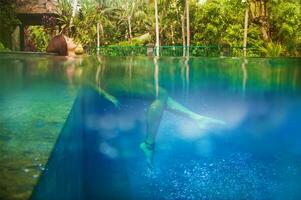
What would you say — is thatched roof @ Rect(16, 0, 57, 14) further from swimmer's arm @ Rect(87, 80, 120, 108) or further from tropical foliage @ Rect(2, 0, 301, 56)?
swimmer's arm @ Rect(87, 80, 120, 108)

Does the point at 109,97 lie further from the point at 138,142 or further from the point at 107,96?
the point at 138,142

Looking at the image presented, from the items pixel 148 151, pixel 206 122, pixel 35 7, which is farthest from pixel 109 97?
pixel 35 7

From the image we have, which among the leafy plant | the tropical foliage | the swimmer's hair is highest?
the tropical foliage

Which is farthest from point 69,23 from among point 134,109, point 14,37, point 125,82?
point 134,109

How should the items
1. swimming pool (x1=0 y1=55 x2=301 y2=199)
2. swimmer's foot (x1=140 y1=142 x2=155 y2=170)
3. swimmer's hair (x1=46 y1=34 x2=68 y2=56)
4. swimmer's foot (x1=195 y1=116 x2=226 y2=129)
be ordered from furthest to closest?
swimmer's hair (x1=46 y1=34 x2=68 y2=56), swimmer's foot (x1=195 y1=116 x2=226 y2=129), swimmer's foot (x1=140 y1=142 x2=155 y2=170), swimming pool (x1=0 y1=55 x2=301 y2=199)

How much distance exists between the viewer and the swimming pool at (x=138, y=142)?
2.54 metres

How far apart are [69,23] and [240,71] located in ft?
44.6

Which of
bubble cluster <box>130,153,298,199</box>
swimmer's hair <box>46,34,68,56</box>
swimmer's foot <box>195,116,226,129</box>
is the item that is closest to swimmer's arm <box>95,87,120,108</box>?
swimmer's foot <box>195,116,226,129</box>

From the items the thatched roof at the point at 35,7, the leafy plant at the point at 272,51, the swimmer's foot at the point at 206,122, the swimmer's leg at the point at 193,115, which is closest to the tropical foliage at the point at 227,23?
the leafy plant at the point at 272,51

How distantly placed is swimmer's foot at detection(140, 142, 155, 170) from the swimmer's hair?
12767mm

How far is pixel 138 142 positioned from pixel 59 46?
13580 millimetres

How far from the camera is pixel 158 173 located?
12.2ft

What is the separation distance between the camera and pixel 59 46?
17.6 m

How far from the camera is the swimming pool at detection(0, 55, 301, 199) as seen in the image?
254 centimetres
